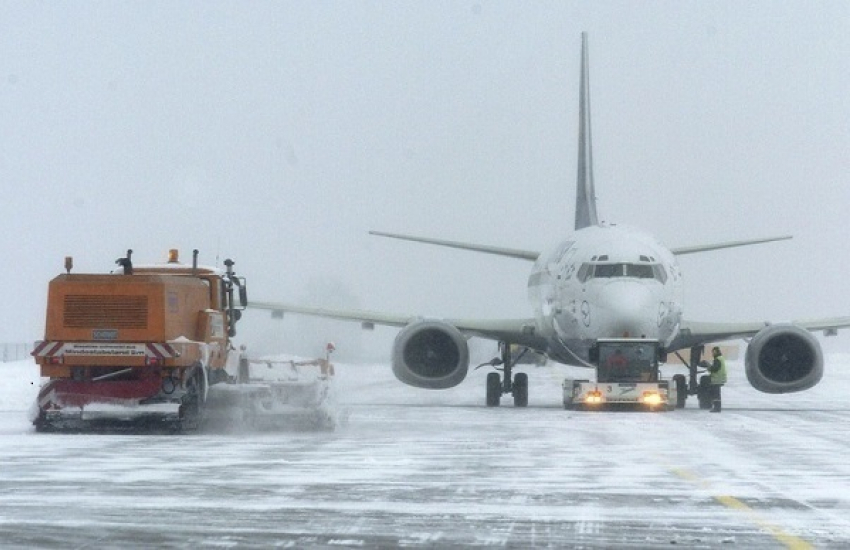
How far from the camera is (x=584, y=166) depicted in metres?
47.2

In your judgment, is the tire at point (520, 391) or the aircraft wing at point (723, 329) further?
the tire at point (520, 391)

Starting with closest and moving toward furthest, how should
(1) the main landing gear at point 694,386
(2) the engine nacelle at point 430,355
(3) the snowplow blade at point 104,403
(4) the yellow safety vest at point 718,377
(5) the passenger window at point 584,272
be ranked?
(3) the snowplow blade at point 104,403 < (4) the yellow safety vest at point 718,377 < (5) the passenger window at point 584,272 < (1) the main landing gear at point 694,386 < (2) the engine nacelle at point 430,355

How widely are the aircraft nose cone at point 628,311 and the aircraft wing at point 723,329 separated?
9.76ft

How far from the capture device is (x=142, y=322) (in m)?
25.2

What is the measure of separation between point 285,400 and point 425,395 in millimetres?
18951

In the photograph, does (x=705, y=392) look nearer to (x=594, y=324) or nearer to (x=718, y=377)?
(x=718, y=377)

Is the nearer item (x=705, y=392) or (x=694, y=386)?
(x=705, y=392)

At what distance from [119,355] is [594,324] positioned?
12312 millimetres

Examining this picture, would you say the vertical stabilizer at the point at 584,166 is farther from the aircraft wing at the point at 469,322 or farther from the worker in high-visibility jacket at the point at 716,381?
the worker in high-visibility jacket at the point at 716,381

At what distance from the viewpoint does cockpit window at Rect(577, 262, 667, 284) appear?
34656 mm

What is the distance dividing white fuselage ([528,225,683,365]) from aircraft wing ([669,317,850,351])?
146 centimetres

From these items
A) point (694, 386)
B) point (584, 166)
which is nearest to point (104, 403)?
point (694, 386)

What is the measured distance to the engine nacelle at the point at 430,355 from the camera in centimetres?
3638

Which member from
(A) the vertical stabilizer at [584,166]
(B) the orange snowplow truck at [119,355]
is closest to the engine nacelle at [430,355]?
(A) the vertical stabilizer at [584,166]
